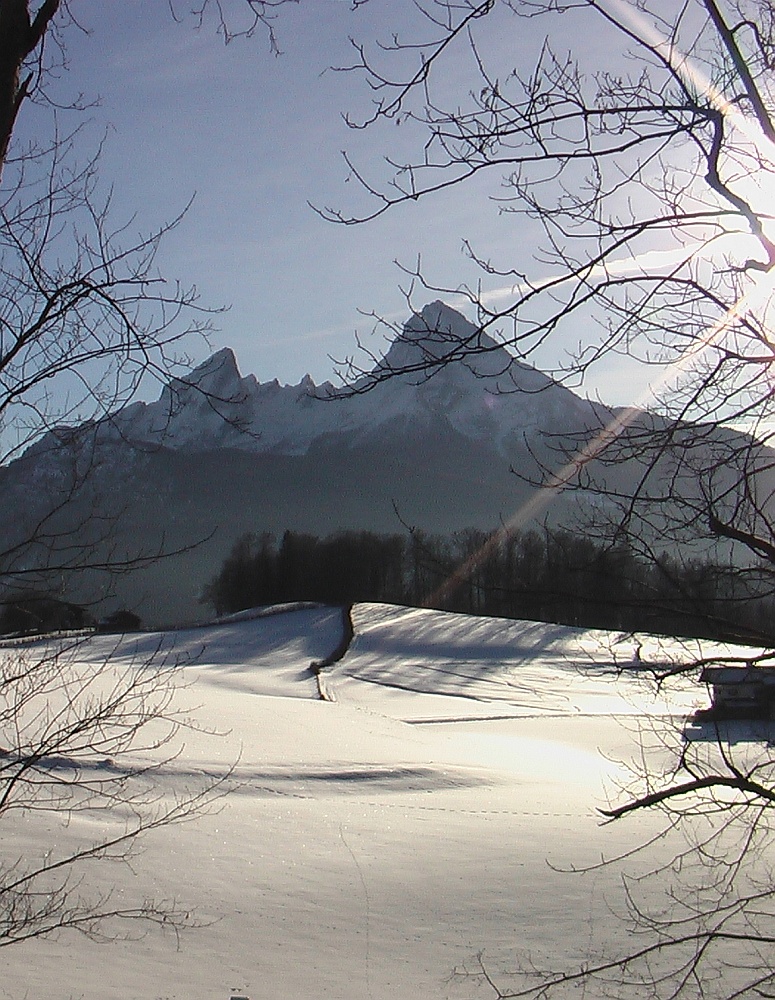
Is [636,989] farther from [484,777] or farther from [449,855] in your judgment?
[484,777]

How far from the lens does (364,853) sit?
40.6 ft

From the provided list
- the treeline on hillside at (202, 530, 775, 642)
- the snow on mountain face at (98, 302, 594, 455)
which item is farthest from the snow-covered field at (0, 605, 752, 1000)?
the snow on mountain face at (98, 302, 594, 455)

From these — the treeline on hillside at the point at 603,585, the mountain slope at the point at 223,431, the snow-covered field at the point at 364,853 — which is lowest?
the snow-covered field at the point at 364,853

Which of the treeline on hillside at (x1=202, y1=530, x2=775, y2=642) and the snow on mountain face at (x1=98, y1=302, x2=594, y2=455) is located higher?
the snow on mountain face at (x1=98, y1=302, x2=594, y2=455)

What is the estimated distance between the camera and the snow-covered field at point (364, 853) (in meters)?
7.91

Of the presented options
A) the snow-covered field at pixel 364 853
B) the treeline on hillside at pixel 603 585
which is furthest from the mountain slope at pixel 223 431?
the snow-covered field at pixel 364 853

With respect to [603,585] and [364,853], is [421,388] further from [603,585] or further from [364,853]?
[364,853]

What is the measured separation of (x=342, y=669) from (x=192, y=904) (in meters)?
25.6

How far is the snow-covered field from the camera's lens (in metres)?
7.91

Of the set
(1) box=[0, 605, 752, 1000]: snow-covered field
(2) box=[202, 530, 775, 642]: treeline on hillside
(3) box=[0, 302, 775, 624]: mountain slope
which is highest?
(3) box=[0, 302, 775, 624]: mountain slope

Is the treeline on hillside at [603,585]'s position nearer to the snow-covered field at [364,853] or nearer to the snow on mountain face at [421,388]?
the snow-covered field at [364,853]

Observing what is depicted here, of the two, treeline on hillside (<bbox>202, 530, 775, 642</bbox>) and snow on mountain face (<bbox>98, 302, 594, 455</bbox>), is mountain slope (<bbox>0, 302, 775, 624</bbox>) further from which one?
treeline on hillside (<bbox>202, 530, 775, 642</bbox>)

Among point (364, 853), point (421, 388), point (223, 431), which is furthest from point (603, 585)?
point (364, 853)

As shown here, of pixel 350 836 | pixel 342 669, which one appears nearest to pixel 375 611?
pixel 342 669
